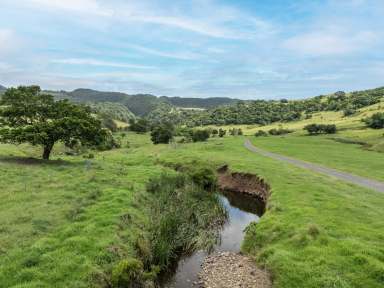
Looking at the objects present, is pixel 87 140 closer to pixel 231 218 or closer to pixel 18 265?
pixel 231 218

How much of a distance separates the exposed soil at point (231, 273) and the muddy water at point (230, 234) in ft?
2.09

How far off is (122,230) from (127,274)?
5501 mm

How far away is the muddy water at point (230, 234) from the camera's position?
2019 cm

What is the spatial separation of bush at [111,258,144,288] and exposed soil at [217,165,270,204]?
25.1m

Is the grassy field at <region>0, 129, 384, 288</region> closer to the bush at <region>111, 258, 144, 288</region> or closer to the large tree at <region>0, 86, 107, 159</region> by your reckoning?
the bush at <region>111, 258, 144, 288</region>

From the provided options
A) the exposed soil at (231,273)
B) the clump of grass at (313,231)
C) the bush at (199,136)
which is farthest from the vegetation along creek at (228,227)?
the bush at (199,136)

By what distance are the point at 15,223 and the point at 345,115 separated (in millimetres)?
178609

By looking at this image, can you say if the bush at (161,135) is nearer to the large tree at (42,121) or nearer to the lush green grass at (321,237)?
the large tree at (42,121)

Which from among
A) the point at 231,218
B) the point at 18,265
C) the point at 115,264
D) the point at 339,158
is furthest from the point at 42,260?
the point at 339,158

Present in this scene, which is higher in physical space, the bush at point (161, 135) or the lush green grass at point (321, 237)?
the lush green grass at point (321, 237)

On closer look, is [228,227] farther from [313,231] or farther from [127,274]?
[127,274]

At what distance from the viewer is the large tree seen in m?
41.6

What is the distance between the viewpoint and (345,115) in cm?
17525

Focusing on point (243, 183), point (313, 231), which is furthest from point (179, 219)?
point (243, 183)
